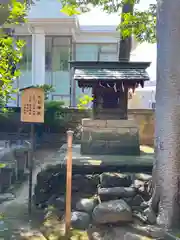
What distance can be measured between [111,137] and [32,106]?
10.1 ft

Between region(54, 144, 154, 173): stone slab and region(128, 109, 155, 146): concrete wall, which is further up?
region(128, 109, 155, 146): concrete wall

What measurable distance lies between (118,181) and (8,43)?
357 centimetres

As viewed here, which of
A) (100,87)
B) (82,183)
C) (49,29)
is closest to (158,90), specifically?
(82,183)

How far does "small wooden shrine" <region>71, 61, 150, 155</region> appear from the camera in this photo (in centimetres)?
779

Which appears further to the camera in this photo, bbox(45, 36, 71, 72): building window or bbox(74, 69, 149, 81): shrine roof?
bbox(45, 36, 71, 72): building window

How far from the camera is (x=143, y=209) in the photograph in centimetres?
489

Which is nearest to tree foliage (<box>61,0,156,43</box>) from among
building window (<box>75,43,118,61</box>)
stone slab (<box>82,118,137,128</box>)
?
stone slab (<box>82,118,137,128</box>)

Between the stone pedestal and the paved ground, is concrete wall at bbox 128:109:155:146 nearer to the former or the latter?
the stone pedestal

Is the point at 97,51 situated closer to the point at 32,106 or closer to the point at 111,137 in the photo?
the point at 111,137

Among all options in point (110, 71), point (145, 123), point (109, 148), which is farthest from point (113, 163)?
point (145, 123)

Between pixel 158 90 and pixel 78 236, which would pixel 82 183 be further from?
pixel 158 90

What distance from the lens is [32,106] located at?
18.2 ft

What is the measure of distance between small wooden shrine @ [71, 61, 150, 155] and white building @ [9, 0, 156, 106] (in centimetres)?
593

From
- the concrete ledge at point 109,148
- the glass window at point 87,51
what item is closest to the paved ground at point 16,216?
the concrete ledge at point 109,148
